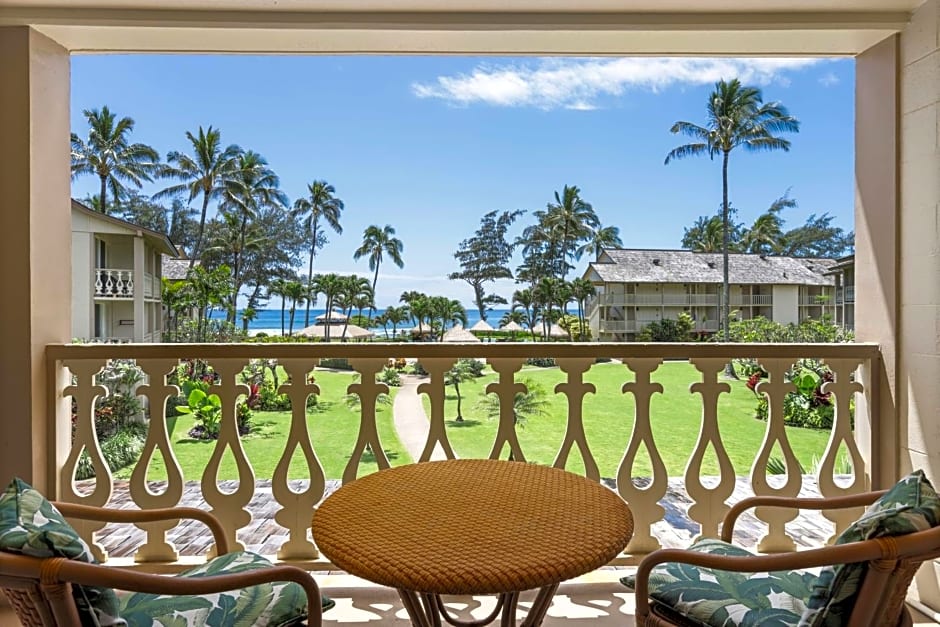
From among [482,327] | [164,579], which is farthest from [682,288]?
[164,579]

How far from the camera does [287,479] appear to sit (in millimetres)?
2055

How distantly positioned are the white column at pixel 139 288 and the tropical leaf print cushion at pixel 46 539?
369 cm

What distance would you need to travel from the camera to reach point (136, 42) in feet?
6.97

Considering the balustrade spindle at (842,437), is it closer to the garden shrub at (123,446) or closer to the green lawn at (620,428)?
the green lawn at (620,428)

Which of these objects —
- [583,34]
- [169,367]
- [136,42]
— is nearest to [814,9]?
[583,34]

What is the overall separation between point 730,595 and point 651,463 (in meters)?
0.88

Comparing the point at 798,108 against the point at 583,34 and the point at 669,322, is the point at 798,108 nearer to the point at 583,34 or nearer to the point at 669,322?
the point at 669,322

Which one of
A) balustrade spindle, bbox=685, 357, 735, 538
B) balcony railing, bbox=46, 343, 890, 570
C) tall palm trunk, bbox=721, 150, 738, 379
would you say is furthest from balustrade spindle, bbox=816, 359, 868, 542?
tall palm trunk, bbox=721, 150, 738, 379

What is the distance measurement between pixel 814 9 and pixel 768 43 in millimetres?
187

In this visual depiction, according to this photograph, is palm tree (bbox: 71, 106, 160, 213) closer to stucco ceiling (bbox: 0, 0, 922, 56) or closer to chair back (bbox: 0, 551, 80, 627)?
stucco ceiling (bbox: 0, 0, 922, 56)

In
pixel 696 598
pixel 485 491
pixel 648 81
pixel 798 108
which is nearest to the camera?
pixel 696 598

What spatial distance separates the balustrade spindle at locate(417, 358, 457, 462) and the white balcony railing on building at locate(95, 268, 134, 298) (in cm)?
330

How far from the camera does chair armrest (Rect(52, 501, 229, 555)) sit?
1325mm

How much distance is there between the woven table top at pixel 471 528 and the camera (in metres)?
0.96
